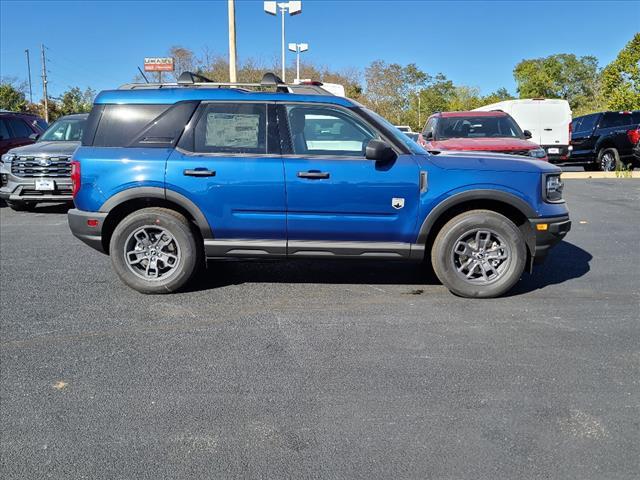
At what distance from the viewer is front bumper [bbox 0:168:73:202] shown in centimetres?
970

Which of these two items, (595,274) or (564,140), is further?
(564,140)

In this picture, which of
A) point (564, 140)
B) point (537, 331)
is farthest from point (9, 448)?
point (564, 140)

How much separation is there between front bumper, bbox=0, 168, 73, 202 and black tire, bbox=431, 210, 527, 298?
7.48 metres

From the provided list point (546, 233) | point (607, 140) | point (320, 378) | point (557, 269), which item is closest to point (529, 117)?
point (607, 140)

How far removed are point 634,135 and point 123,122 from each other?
1491 cm

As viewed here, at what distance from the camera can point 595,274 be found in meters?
5.71

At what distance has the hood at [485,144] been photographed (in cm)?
902

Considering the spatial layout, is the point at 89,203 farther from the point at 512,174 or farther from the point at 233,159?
the point at 512,174

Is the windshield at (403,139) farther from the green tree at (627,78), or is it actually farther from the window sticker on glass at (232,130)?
the green tree at (627,78)

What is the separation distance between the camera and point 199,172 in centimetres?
483

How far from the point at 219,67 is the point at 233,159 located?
28.6 meters

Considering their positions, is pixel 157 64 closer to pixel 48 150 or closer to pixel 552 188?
pixel 48 150

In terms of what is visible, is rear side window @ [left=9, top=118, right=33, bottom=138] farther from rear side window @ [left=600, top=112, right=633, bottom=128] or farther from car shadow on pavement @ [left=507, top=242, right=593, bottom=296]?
rear side window @ [left=600, top=112, right=633, bottom=128]

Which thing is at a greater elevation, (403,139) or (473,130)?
(473,130)
